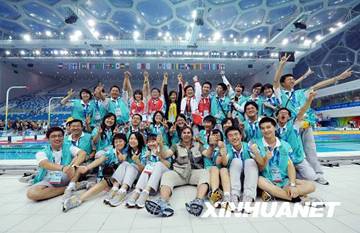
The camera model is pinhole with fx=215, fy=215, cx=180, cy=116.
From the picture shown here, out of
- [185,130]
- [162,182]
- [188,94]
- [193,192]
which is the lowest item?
[193,192]

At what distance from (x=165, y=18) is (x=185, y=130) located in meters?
13.4

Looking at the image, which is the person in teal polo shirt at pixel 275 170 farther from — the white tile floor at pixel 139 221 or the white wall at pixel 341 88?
the white wall at pixel 341 88

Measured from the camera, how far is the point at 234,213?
2.54 meters

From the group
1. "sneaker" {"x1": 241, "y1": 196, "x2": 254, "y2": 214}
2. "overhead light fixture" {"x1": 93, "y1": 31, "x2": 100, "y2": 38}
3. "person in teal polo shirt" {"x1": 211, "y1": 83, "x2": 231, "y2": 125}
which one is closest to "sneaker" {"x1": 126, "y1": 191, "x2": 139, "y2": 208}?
"sneaker" {"x1": 241, "y1": 196, "x2": 254, "y2": 214}

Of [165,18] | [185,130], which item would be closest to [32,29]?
[165,18]

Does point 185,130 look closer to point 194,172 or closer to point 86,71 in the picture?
point 194,172

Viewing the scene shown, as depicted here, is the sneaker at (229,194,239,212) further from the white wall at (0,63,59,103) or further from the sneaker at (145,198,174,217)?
the white wall at (0,63,59,103)

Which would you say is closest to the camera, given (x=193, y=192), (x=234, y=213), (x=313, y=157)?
(x=234, y=213)

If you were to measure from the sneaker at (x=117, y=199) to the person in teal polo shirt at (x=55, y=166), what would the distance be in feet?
2.58

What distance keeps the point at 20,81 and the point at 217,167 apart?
29.0 metres

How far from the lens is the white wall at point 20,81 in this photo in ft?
74.3

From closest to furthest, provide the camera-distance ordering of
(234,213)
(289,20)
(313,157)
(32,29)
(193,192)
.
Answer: (234,213), (193,192), (313,157), (289,20), (32,29)

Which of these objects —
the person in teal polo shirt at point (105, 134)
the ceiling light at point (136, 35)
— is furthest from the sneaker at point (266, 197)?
the ceiling light at point (136, 35)

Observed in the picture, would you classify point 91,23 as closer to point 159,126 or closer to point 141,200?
point 159,126
